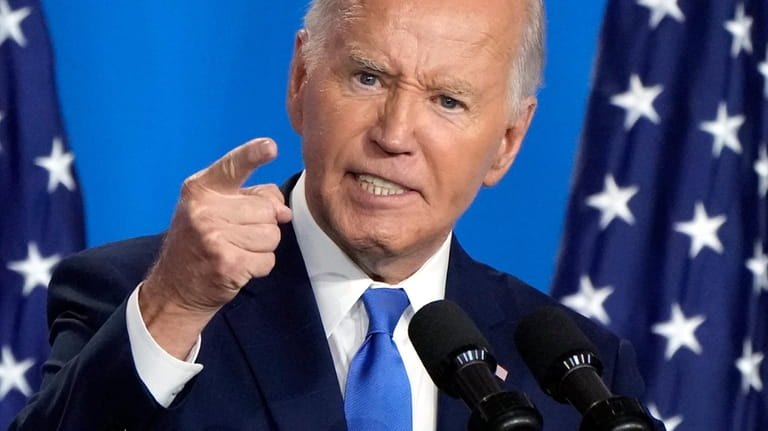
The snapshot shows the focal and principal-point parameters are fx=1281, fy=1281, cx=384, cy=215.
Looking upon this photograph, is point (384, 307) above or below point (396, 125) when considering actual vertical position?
below

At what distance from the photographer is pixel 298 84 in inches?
83.2

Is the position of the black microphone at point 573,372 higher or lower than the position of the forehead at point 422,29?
lower

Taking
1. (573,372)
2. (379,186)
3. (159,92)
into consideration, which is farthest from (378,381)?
(159,92)

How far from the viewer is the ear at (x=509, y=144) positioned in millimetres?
2186

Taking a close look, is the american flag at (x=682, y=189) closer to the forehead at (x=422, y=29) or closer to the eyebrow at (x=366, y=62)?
the forehead at (x=422, y=29)

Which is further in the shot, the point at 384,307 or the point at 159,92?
the point at 159,92

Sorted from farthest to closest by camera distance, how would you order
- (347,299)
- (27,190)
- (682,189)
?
(682,189), (27,190), (347,299)

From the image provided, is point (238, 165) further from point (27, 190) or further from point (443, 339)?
point (27, 190)

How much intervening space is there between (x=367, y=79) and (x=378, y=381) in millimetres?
457

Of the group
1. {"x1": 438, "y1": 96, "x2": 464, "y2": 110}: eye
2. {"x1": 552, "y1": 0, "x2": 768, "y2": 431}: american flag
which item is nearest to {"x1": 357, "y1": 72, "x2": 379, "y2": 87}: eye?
{"x1": 438, "y1": 96, "x2": 464, "y2": 110}: eye

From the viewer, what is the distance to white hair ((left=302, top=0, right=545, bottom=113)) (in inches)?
79.4

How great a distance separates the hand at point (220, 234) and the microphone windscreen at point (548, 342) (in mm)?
308

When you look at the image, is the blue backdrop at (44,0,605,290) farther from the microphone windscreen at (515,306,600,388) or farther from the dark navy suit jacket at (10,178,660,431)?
the microphone windscreen at (515,306,600,388)

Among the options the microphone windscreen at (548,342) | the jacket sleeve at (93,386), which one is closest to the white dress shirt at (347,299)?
the jacket sleeve at (93,386)
